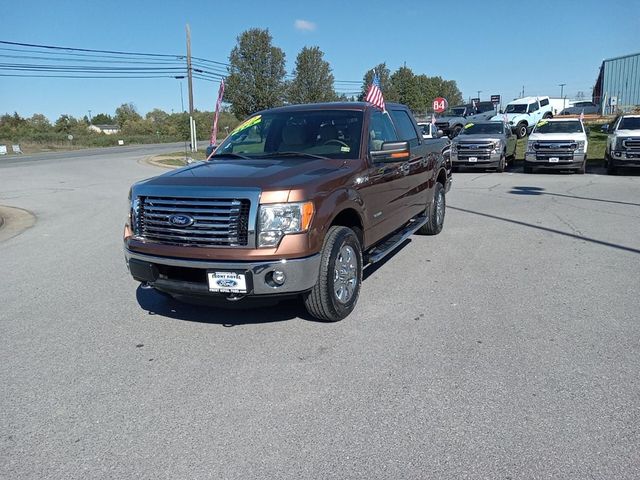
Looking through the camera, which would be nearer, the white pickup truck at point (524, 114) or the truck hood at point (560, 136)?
the truck hood at point (560, 136)

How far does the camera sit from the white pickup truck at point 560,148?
1647 cm

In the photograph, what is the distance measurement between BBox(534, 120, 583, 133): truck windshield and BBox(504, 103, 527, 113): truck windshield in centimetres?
1343

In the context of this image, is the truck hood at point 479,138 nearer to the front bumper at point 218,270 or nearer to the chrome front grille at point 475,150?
the chrome front grille at point 475,150

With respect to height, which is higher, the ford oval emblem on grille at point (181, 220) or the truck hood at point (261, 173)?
the truck hood at point (261, 173)

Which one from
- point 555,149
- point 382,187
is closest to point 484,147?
point 555,149

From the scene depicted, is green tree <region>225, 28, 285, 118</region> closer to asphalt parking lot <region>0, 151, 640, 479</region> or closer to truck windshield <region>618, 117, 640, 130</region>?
truck windshield <region>618, 117, 640, 130</region>

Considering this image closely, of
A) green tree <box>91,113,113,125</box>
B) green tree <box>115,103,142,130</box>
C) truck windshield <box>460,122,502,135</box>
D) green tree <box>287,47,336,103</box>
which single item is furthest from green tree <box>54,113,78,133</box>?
truck windshield <box>460,122,502,135</box>

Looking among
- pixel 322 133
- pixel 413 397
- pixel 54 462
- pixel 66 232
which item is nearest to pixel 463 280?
pixel 322 133

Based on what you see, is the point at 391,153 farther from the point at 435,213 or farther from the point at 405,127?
the point at 435,213

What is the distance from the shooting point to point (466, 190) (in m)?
14.0

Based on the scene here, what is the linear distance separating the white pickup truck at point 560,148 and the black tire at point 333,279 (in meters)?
14.1

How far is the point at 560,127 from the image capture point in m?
17.6

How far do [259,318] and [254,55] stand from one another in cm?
3234

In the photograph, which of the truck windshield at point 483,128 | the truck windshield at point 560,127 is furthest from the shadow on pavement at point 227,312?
the truck windshield at point 483,128
